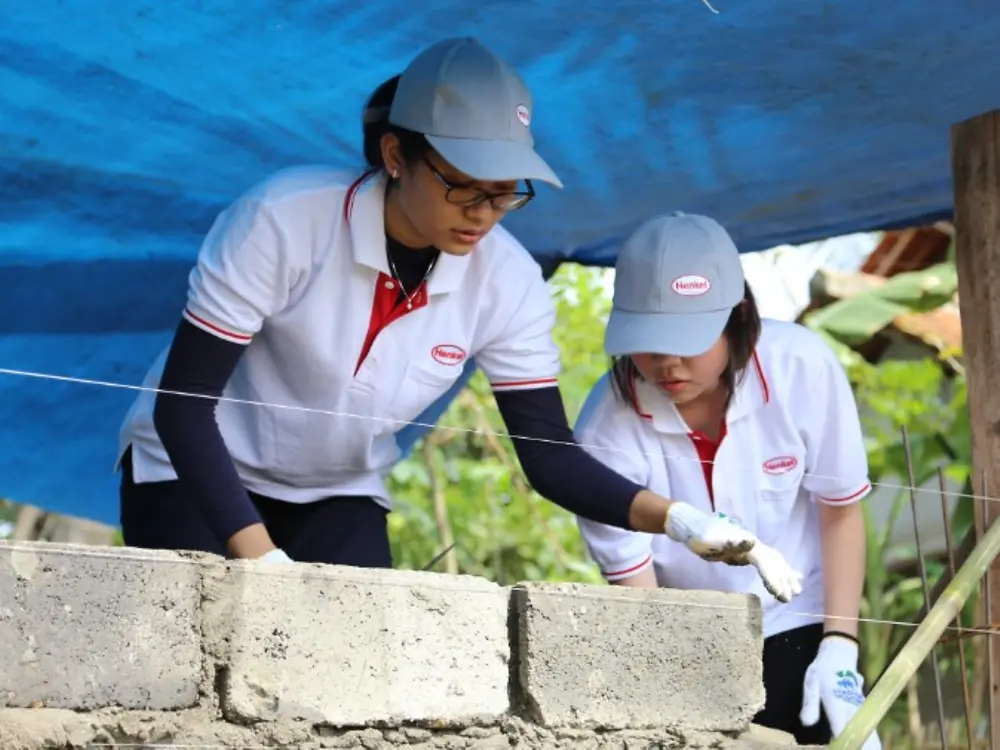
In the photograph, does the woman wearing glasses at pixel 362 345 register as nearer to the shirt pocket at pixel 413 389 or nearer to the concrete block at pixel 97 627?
the shirt pocket at pixel 413 389

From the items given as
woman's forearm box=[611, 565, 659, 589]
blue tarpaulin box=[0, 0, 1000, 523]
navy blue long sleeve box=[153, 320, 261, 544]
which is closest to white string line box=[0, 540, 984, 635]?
navy blue long sleeve box=[153, 320, 261, 544]

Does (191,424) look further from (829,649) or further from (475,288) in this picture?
(829,649)

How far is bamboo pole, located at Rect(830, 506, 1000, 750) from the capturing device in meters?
2.82

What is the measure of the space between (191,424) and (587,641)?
0.75m

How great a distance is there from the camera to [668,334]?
10.6 feet

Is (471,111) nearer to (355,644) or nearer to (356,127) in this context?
(356,127)

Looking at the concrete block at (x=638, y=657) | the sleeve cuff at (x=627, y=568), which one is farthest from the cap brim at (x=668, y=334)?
the concrete block at (x=638, y=657)

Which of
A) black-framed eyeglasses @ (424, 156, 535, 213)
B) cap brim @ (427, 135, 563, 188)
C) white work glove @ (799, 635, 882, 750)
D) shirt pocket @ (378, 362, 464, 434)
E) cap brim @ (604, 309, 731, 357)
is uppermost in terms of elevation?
cap brim @ (427, 135, 563, 188)

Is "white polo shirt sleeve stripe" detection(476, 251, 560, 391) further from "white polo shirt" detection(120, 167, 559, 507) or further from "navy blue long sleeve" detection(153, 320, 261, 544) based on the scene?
"navy blue long sleeve" detection(153, 320, 261, 544)

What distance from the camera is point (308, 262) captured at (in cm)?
300

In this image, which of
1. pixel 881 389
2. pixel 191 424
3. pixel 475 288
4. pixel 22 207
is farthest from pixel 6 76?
pixel 881 389

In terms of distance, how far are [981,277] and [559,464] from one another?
1.06 m

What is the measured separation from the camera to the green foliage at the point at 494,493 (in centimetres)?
730

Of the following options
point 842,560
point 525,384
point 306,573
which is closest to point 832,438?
point 842,560
